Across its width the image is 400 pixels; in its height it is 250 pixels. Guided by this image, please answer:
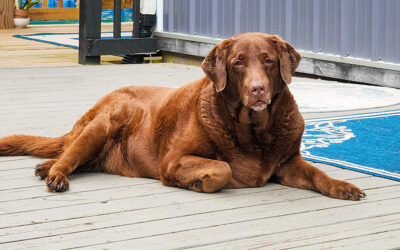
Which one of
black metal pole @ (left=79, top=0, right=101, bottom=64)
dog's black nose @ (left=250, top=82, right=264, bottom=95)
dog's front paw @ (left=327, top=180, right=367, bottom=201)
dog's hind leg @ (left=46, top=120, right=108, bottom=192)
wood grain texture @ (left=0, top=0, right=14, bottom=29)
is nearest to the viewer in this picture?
dog's black nose @ (left=250, top=82, right=264, bottom=95)

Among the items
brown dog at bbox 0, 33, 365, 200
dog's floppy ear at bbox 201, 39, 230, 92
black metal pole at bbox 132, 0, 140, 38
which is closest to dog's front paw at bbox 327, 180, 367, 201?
brown dog at bbox 0, 33, 365, 200

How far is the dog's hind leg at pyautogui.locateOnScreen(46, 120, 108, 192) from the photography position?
347 centimetres

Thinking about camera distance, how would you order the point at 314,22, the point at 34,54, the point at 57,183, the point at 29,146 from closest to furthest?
the point at 57,183 → the point at 29,146 → the point at 314,22 → the point at 34,54

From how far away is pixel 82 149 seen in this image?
3.59 meters

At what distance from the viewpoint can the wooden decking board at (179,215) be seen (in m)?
2.59

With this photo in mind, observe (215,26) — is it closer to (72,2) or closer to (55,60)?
(55,60)

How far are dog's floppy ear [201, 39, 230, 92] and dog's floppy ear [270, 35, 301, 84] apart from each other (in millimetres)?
230

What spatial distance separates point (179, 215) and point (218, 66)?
27.9 inches

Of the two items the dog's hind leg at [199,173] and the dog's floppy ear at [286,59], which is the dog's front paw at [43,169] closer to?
the dog's hind leg at [199,173]

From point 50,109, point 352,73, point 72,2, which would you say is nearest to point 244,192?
point 50,109

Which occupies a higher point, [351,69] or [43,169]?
[351,69]

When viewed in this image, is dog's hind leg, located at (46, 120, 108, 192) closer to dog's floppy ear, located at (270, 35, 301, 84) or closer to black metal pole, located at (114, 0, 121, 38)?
dog's floppy ear, located at (270, 35, 301, 84)

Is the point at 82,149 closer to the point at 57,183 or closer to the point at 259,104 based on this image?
the point at 57,183

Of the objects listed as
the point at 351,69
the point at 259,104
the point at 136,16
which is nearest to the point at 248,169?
the point at 259,104
